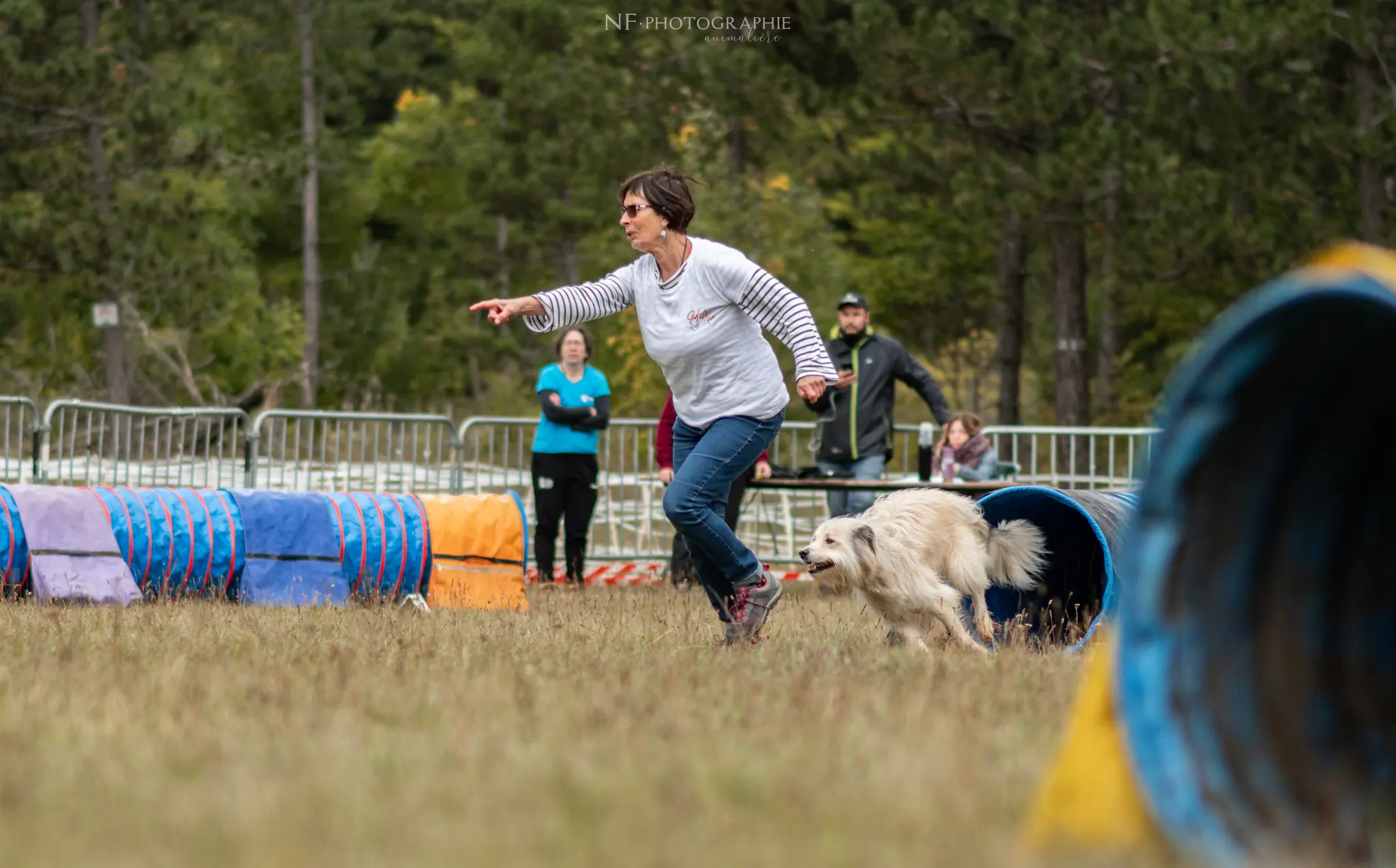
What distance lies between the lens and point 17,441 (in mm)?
14133

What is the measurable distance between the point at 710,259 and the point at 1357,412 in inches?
148

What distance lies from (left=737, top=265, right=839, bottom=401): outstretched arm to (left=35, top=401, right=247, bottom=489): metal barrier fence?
8.01 meters

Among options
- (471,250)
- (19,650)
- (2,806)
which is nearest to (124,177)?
(471,250)

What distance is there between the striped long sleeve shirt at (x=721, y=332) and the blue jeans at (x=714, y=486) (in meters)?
0.09

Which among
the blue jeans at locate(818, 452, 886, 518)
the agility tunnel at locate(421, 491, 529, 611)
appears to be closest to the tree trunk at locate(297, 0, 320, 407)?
the blue jeans at locate(818, 452, 886, 518)

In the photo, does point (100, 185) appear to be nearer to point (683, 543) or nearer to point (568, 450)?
point (568, 450)

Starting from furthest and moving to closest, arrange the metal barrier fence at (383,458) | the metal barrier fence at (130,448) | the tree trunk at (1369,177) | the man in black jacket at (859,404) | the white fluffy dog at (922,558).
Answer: the tree trunk at (1369,177), the metal barrier fence at (383,458), the metal barrier fence at (130,448), the man in black jacket at (859,404), the white fluffy dog at (922,558)

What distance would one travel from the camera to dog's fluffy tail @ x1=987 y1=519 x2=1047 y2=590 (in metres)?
8.02

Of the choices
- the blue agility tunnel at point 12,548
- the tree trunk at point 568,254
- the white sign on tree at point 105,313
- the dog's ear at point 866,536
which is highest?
the tree trunk at point 568,254

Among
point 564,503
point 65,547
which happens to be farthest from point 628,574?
point 65,547

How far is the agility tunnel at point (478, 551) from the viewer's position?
1056 centimetres

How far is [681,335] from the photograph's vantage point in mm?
7246

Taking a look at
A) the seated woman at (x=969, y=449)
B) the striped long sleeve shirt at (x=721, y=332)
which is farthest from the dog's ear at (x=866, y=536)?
the seated woman at (x=969, y=449)

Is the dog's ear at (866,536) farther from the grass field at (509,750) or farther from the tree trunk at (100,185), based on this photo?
the tree trunk at (100,185)
